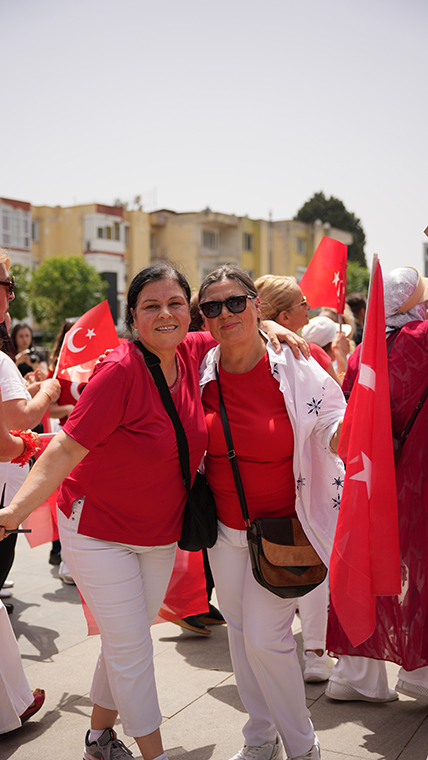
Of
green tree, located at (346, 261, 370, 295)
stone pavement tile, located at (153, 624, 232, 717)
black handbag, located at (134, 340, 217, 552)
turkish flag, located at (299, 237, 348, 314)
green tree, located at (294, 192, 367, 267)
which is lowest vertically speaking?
stone pavement tile, located at (153, 624, 232, 717)

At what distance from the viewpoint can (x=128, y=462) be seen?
9.08 ft

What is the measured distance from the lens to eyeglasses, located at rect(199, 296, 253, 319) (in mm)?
2932

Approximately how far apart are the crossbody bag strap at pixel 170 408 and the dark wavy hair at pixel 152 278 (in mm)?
253

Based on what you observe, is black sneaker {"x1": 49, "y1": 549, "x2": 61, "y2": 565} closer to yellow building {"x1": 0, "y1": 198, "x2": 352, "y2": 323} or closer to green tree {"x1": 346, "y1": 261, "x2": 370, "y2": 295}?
yellow building {"x1": 0, "y1": 198, "x2": 352, "y2": 323}

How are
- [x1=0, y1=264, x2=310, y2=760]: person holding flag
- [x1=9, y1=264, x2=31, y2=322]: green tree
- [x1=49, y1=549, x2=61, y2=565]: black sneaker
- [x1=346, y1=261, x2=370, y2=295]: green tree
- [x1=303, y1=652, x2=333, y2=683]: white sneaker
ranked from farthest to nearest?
1. [x1=346, y1=261, x2=370, y2=295]: green tree
2. [x1=9, y1=264, x2=31, y2=322]: green tree
3. [x1=49, y1=549, x2=61, y2=565]: black sneaker
4. [x1=303, y1=652, x2=333, y2=683]: white sneaker
5. [x1=0, y1=264, x2=310, y2=760]: person holding flag

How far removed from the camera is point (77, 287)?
4009 centimetres

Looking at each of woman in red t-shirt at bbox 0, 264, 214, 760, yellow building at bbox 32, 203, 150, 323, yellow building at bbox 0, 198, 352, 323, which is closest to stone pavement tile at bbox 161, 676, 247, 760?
woman in red t-shirt at bbox 0, 264, 214, 760

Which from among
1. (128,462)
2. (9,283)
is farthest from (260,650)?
(9,283)

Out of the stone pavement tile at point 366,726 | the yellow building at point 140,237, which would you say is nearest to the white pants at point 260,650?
the stone pavement tile at point 366,726

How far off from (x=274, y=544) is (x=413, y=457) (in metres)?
0.92

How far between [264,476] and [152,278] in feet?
3.08

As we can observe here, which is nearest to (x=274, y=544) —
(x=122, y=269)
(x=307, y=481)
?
(x=307, y=481)

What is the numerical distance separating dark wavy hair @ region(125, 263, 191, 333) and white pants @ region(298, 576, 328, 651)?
198cm

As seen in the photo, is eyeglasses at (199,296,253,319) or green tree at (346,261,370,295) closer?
eyeglasses at (199,296,253,319)
